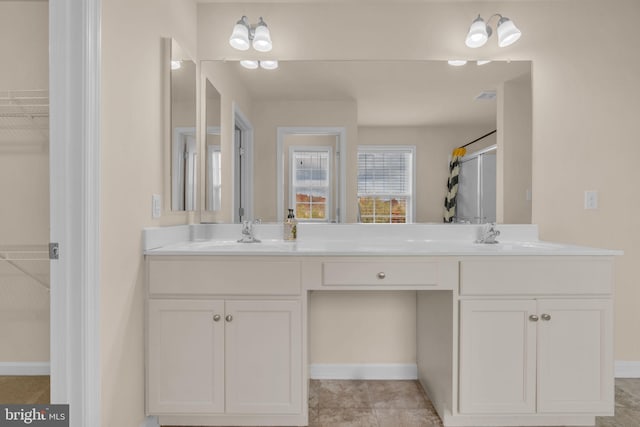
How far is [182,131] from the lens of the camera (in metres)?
1.92

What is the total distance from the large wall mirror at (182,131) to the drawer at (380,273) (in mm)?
886

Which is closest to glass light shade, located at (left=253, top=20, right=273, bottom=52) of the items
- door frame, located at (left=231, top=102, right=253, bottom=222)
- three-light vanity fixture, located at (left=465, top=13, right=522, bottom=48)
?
door frame, located at (left=231, top=102, right=253, bottom=222)

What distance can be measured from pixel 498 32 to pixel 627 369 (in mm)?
2132

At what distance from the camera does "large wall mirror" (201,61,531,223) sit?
2137mm

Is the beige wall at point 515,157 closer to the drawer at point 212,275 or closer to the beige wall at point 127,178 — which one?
the drawer at point 212,275

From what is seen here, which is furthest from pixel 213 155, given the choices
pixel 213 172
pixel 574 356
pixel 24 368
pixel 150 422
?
pixel 574 356

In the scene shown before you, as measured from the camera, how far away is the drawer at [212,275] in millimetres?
1551

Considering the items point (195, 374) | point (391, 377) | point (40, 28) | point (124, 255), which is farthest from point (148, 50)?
point (391, 377)

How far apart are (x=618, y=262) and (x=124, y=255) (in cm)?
265

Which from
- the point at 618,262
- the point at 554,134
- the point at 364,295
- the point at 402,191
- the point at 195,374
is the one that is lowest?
the point at 195,374

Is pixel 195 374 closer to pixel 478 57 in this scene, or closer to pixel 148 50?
pixel 148 50

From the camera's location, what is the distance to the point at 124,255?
1.38 m

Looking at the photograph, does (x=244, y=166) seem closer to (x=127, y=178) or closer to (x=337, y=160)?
(x=337, y=160)

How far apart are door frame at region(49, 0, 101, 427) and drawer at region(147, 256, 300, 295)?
0.36 m
